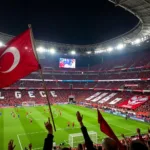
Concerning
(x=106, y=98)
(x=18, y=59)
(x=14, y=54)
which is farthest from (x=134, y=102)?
(x=14, y=54)

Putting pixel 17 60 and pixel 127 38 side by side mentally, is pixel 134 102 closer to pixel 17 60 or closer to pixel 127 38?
pixel 127 38

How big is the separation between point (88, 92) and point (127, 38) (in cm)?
2651

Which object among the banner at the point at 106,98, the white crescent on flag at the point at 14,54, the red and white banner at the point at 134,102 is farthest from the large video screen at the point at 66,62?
the white crescent on flag at the point at 14,54

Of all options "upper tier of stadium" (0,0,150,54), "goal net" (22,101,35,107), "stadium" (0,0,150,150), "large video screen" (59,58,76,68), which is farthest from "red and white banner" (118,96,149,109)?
"large video screen" (59,58,76,68)

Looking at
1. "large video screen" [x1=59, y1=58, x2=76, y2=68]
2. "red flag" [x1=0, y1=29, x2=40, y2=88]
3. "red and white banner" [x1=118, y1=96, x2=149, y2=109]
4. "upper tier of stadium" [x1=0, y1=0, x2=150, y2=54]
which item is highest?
"upper tier of stadium" [x1=0, y1=0, x2=150, y2=54]

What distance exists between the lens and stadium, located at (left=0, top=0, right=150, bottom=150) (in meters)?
28.9

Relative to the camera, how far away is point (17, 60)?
8344 millimetres

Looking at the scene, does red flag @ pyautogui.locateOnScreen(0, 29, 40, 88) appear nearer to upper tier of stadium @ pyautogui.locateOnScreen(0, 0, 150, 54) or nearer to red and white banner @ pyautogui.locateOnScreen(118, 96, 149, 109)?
upper tier of stadium @ pyautogui.locateOnScreen(0, 0, 150, 54)

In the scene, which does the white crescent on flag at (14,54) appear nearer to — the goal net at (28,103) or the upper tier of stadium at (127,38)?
the upper tier of stadium at (127,38)

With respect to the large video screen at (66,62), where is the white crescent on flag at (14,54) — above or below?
below

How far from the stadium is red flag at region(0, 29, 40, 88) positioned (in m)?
15.0

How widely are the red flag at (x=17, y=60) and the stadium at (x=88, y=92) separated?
14952 millimetres

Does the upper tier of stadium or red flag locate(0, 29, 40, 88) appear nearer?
red flag locate(0, 29, 40, 88)

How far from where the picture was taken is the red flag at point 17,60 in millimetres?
8070
